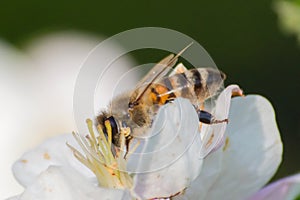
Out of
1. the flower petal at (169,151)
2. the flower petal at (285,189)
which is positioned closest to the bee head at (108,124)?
the flower petal at (169,151)

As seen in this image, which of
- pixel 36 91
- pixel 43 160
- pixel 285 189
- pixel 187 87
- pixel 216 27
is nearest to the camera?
pixel 285 189

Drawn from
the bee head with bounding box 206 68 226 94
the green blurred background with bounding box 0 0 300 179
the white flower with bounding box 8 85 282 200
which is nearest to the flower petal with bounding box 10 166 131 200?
the white flower with bounding box 8 85 282 200

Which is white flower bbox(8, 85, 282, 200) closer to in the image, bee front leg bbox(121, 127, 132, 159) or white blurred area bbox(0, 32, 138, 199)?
bee front leg bbox(121, 127, 132, 159)

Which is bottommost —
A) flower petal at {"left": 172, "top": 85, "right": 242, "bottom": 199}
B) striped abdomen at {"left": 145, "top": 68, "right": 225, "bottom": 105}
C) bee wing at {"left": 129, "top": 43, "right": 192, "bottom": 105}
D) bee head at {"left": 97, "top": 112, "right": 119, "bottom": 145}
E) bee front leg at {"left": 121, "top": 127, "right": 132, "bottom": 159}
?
flower petal at {"left": 172, "top": 85, "right": 242, "bottom": 199}

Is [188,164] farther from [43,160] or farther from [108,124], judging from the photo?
[43,160]

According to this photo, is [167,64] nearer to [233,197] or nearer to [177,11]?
[233,197]

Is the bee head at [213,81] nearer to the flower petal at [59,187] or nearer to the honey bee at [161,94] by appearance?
the honey bee at [161,94]

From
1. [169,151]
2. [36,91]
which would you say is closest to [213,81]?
[169,151]
